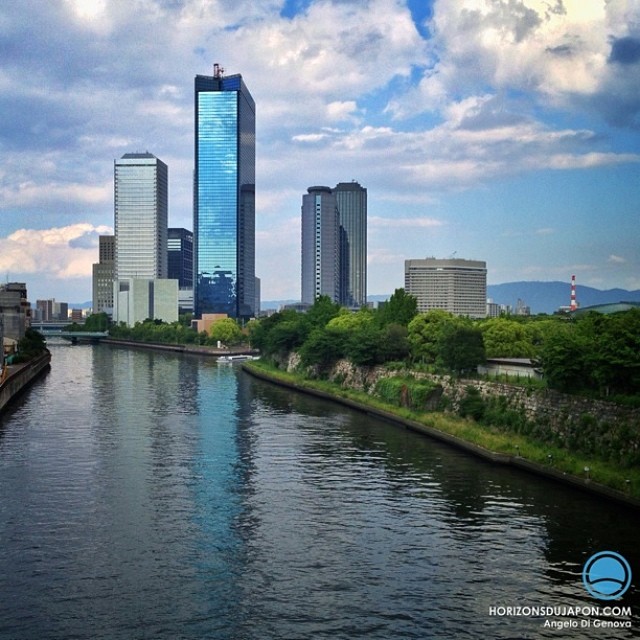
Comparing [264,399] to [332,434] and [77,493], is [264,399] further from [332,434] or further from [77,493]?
[77,493]

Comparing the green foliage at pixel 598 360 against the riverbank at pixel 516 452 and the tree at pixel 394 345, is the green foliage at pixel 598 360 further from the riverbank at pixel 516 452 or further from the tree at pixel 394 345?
the tree at pixel 394 345

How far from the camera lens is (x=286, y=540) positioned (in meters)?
26.7

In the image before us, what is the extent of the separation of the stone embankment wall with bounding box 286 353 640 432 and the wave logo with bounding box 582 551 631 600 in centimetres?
972

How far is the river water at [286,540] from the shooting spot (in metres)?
20.6

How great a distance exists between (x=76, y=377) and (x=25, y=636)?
7567cm

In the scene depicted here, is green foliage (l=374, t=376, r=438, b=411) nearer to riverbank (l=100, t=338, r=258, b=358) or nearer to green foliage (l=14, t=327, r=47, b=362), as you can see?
green foliage (l=14, t=327, r=47, b=362)

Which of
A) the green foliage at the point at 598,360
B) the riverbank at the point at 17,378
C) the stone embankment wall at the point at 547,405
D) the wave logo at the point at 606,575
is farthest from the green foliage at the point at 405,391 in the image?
the riverbank at the point at 17,378

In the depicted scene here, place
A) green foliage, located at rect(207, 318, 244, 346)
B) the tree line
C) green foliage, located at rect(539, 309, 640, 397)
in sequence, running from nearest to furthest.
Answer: green foliage, located at rect(539, 309, 640, 397) < the tree line < green foliage, located at rect(207, 318, 244, 346)

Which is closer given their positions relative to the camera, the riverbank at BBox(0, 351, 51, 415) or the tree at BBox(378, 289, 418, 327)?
the riverbank at BBox(0, 351, 51, 415)

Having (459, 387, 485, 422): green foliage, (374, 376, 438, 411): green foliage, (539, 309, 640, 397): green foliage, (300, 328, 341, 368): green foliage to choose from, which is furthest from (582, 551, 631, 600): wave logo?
(300, 328, 341, 368): green foliage

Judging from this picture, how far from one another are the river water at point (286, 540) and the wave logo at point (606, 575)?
0.29 meters

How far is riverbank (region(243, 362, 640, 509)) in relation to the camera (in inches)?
1250

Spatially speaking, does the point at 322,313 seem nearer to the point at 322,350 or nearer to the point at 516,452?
the point at 322,350

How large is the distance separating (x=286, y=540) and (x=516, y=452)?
1733cm
